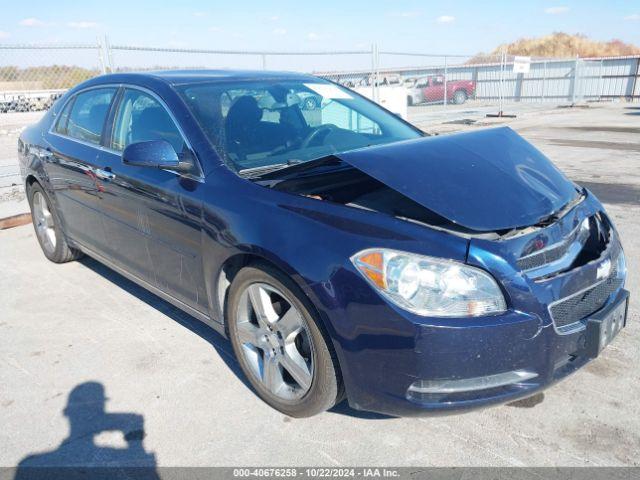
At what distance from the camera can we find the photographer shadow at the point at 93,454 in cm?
239

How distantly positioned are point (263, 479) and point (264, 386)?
1.80 feet

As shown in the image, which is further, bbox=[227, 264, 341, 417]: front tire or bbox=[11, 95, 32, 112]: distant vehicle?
bbox=[11, 95, 32, 112]: distant vehicle

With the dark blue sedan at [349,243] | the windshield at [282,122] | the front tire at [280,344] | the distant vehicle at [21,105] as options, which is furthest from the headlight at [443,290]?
the distant vehicle at [21,105]

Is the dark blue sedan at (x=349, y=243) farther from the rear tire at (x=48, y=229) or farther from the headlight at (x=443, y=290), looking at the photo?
the rear tire at (x=48, y=229)

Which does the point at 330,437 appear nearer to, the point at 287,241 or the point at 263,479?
the point at 263,479

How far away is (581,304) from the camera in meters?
2.33

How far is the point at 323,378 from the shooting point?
2428 mm

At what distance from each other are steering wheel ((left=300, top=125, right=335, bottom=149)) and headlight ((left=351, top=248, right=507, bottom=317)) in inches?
56.6

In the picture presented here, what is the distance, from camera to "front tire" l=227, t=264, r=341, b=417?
2420mm

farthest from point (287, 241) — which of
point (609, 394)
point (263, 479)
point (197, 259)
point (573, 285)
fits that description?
point (609, 394)

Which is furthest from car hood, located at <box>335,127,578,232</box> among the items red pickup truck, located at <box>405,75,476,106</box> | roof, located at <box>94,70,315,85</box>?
red pickup truck, located at <box>405,75,476,106</box>

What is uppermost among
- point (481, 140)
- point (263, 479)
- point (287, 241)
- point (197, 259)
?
point (481, 140)

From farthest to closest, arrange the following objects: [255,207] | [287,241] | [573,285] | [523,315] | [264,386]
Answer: [264,386], [255,207], [287,241], [573,285], [523,315]

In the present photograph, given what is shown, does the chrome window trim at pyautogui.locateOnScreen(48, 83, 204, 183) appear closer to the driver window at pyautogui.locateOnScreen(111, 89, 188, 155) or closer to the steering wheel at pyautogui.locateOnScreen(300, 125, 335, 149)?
the driver window at pyautogui.locateOnScreen(111, 89, 188, 155)
